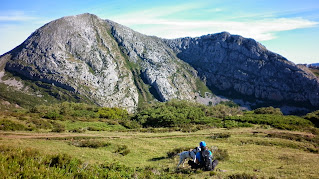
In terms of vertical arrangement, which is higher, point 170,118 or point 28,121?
point 28,121

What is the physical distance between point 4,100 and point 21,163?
21741 centimetres

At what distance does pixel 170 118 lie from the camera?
7006 cm

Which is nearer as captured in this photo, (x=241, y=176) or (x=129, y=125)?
(x=241, y=176)

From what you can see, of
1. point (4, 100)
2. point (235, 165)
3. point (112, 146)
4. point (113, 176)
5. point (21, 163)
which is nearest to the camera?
point (21, 163)

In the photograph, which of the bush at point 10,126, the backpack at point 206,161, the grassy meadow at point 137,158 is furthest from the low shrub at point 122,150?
the bush at point 10,126

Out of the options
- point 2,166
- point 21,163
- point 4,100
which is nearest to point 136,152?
point 21,163

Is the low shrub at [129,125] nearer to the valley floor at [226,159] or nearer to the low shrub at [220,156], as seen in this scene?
the valley floor at [226,159]

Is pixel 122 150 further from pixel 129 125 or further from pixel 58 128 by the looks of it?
pixel 129 125

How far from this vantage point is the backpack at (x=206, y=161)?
15.8 m

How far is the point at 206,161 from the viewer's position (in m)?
16.3

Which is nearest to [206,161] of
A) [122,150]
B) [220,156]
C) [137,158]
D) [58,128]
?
[220,156]

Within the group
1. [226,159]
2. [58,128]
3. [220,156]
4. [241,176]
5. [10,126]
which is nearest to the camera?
[241,176]

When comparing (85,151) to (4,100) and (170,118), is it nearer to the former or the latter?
(170,118)

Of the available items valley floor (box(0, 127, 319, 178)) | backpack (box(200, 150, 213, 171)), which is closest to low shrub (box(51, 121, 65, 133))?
valley floor (box(0, 127, 319, 178))
